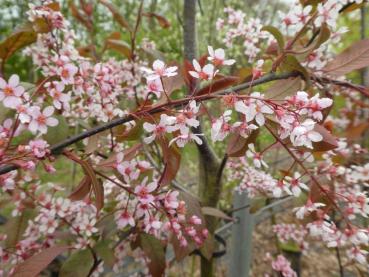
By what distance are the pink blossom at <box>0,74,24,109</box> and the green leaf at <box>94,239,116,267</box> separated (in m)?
0.54

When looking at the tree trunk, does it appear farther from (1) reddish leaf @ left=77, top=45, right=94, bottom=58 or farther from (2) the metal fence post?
(1) reddish leaf @ left=77, top=45, right=94, bottom=58

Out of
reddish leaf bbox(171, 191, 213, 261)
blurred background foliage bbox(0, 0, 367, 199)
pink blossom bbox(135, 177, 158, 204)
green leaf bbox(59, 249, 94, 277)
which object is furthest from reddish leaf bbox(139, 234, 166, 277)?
blurred background foliage bbox(0, 0, 367, 199)

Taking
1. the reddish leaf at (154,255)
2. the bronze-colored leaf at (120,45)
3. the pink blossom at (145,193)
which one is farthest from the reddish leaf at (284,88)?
the bronze-colored leaf at (120,45)

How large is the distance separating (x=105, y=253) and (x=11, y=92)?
0.56m

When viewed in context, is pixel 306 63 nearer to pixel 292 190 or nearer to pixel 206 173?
pixel 292 190

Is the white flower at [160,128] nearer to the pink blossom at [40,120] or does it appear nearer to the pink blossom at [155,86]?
the pink blossom at [155,86]

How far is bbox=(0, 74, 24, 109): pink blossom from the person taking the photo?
69 cm

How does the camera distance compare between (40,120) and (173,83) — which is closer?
(40,120)

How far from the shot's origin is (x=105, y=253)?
41.6 inches

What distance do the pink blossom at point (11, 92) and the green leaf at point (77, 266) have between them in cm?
51

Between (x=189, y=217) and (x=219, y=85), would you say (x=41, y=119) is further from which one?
(x=189, y=217)

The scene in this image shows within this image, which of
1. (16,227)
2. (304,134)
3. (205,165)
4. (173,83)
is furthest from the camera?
(205,165)

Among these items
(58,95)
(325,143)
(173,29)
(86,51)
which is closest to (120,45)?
(86,51)

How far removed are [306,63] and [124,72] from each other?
0.76 m
